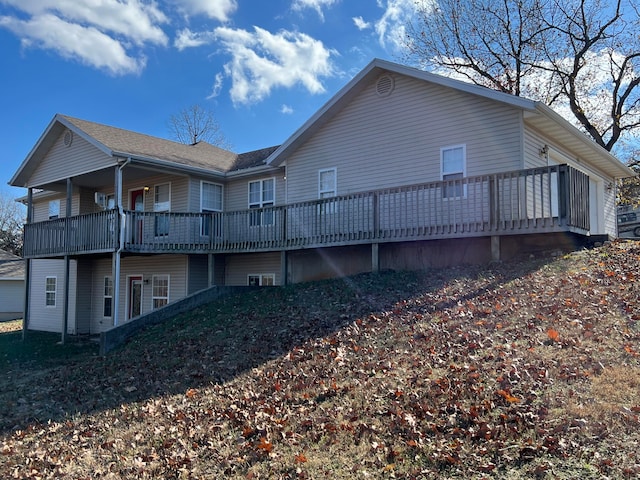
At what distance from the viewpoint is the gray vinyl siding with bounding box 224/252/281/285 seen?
57.3ft

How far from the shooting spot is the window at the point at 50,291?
23203 mm

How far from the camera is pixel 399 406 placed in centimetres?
574

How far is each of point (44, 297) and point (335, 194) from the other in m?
15.8

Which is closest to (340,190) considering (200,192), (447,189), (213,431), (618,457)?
(447,189)

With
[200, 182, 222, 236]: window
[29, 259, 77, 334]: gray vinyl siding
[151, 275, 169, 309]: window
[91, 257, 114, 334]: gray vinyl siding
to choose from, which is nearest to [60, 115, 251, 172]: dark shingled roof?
[200, 182, 222, 236]: window

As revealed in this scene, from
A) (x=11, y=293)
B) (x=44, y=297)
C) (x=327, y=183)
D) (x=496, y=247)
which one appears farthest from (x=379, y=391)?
(x=11, y=293)

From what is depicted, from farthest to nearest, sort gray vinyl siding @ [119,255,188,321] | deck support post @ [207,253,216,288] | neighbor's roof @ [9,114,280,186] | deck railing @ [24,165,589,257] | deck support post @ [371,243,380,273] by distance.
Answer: gray vinyl siding @ [119,255,188,321], deck support post @ [207,253,216,288], neighbor's roof @ [9,114,280,186], deck support post @ [371,243,380,273], deck railing @ [24,165,589,257]

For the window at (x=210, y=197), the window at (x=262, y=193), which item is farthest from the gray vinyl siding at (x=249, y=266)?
the window at (x=210, y=197)

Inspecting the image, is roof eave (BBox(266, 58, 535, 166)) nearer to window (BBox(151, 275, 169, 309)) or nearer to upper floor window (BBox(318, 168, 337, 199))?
upper floor window (BBox(318, 168, 337, 199))

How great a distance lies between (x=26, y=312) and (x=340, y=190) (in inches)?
538

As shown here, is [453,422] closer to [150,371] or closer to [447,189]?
[150,371]

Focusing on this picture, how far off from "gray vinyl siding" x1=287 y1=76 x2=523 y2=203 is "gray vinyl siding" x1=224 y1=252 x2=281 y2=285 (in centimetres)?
230

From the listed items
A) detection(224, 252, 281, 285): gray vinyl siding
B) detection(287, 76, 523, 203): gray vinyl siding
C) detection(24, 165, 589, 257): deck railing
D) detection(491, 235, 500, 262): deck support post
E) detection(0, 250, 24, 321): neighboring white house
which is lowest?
detection(0, 250, 24, 321): neighboring white house

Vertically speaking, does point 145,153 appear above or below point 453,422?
above
